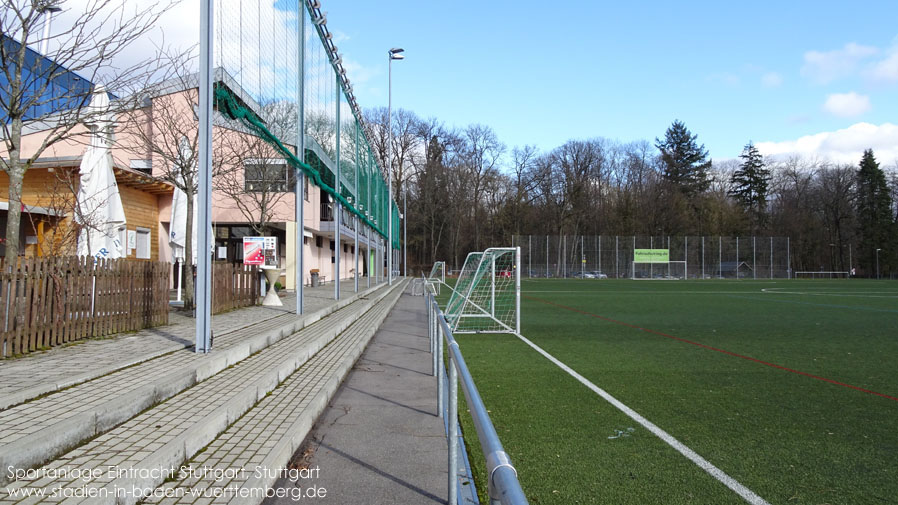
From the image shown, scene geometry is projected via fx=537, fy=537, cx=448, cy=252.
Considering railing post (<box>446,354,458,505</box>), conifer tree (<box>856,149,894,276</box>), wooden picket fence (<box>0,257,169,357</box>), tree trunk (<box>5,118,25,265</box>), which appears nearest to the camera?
railing post (<box>446,354,458,505</box>)

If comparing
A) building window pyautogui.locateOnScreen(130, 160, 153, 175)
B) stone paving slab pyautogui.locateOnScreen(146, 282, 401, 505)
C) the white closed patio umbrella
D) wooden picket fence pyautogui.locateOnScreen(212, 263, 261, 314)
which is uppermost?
building window pyautogui.locateOnScreen(130, 160, 153, 175)

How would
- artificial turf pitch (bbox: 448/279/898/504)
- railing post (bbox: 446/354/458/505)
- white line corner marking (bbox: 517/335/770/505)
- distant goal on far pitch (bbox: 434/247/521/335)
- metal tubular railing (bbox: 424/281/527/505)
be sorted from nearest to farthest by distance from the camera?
metal tubular railing (bbox: 424/281/527/505) < railing post (bbox: 446/354/458/505) < white line corner marking (bbox: 517/335/770/505) < artificial turf pitch (bbox: 448/279/898/504) < distant goal on far pitch (bbox: 434/247/521/335)

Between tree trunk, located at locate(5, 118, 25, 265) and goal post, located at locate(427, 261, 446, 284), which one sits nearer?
tree trunk, located at locate(5, 118, 25, 265)

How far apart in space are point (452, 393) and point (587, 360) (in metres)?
5.60

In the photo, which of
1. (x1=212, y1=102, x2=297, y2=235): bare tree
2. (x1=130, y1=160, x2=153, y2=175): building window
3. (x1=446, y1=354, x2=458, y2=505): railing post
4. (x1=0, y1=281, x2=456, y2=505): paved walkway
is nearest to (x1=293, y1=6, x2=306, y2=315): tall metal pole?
(x1=212, y1=102, x2=297, y2=235): bare tree

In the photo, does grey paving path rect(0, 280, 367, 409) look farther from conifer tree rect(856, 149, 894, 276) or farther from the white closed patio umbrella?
conifer tree rect(856, 149, 894, 276)

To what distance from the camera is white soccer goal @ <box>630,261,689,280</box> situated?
57.6 metres

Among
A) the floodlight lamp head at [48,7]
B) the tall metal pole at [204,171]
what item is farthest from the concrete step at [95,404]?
the floodlight lamp head at [48,7]

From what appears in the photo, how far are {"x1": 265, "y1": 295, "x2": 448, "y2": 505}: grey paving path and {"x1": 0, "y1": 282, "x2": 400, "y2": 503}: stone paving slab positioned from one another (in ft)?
2.17

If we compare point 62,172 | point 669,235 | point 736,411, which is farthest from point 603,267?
point 736,411

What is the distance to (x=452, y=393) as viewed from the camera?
10.3 ft

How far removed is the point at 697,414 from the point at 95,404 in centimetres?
521

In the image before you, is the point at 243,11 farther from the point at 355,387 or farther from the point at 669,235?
the point at 669,235

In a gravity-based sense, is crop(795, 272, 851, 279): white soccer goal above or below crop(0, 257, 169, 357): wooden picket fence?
below
